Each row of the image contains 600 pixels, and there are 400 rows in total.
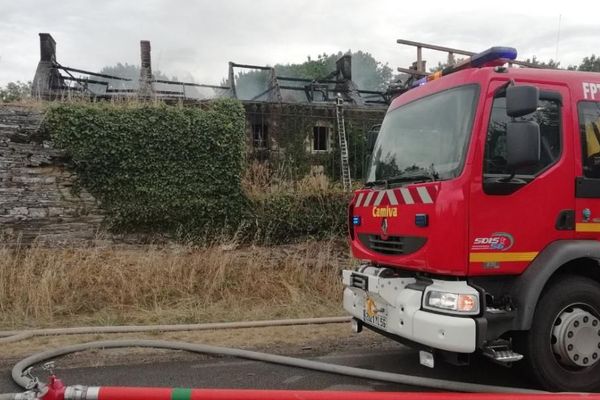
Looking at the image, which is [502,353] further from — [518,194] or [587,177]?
[587,177]

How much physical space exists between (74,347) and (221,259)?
3.68 meters

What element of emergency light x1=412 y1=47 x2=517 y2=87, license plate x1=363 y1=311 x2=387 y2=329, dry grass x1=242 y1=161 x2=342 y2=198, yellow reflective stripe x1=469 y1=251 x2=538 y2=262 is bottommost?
license plate x1=363 y1=311 x2=387 y2=329

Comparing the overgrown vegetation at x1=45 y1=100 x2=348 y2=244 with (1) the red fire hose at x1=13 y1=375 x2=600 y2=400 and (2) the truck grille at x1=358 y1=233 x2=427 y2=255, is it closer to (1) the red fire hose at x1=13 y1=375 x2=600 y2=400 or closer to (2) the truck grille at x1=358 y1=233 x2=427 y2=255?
(2) the truck grille at x1=358 y1=233 x2=427 y2=255

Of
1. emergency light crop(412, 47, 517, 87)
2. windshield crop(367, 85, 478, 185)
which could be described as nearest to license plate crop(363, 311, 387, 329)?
windshield crop(367, 85, 478, 185)

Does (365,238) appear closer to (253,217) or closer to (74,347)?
(74,347)

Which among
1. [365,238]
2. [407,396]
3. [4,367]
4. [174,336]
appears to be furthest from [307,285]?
[407,396]

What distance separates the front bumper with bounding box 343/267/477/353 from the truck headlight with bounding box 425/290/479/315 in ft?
0.19

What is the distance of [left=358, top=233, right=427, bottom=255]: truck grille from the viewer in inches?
164

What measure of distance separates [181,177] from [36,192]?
2553mm

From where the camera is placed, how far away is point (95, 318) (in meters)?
6.94

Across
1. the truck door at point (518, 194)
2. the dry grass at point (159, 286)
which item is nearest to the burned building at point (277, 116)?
the dry grass at point (159, 286)

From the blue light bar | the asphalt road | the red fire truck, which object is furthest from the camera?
Answer: the asphalt road

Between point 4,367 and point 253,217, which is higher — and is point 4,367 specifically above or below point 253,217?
below

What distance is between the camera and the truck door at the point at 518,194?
12.7ft
